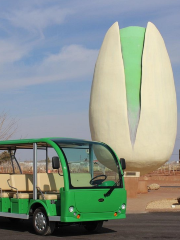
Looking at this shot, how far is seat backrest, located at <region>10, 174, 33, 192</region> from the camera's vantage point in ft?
37.5

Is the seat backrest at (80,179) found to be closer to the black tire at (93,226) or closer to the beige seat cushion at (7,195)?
the black tire at (93,226)

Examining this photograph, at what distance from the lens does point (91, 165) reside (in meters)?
11.5

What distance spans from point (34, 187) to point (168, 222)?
4.05 meters

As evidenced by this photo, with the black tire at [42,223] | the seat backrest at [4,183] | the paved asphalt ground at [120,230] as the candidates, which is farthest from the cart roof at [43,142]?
the paved asphalt ground at [120,230]

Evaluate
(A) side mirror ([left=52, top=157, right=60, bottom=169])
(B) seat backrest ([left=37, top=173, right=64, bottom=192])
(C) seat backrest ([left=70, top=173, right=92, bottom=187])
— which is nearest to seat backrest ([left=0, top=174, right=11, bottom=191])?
(B) seat backrest ([left=37, top=173, right=64, bottom=192])

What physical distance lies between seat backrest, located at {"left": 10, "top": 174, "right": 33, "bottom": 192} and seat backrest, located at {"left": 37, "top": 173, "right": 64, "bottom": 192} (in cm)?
52

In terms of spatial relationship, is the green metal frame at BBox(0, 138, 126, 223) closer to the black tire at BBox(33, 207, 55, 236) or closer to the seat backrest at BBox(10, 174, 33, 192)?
the black tire at BBox(33, 207, 55, 236)

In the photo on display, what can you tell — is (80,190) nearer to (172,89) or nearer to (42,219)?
(42,219)

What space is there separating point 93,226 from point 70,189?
1686 mm

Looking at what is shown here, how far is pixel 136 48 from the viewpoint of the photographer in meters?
21.8

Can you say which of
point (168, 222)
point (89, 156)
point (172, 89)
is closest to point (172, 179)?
point (172, 89)

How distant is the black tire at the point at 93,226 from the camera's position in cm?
1124

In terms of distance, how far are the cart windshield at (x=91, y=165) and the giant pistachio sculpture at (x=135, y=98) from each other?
9.64 meters

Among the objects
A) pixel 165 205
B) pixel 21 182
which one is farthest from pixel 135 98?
pixel 21 182
